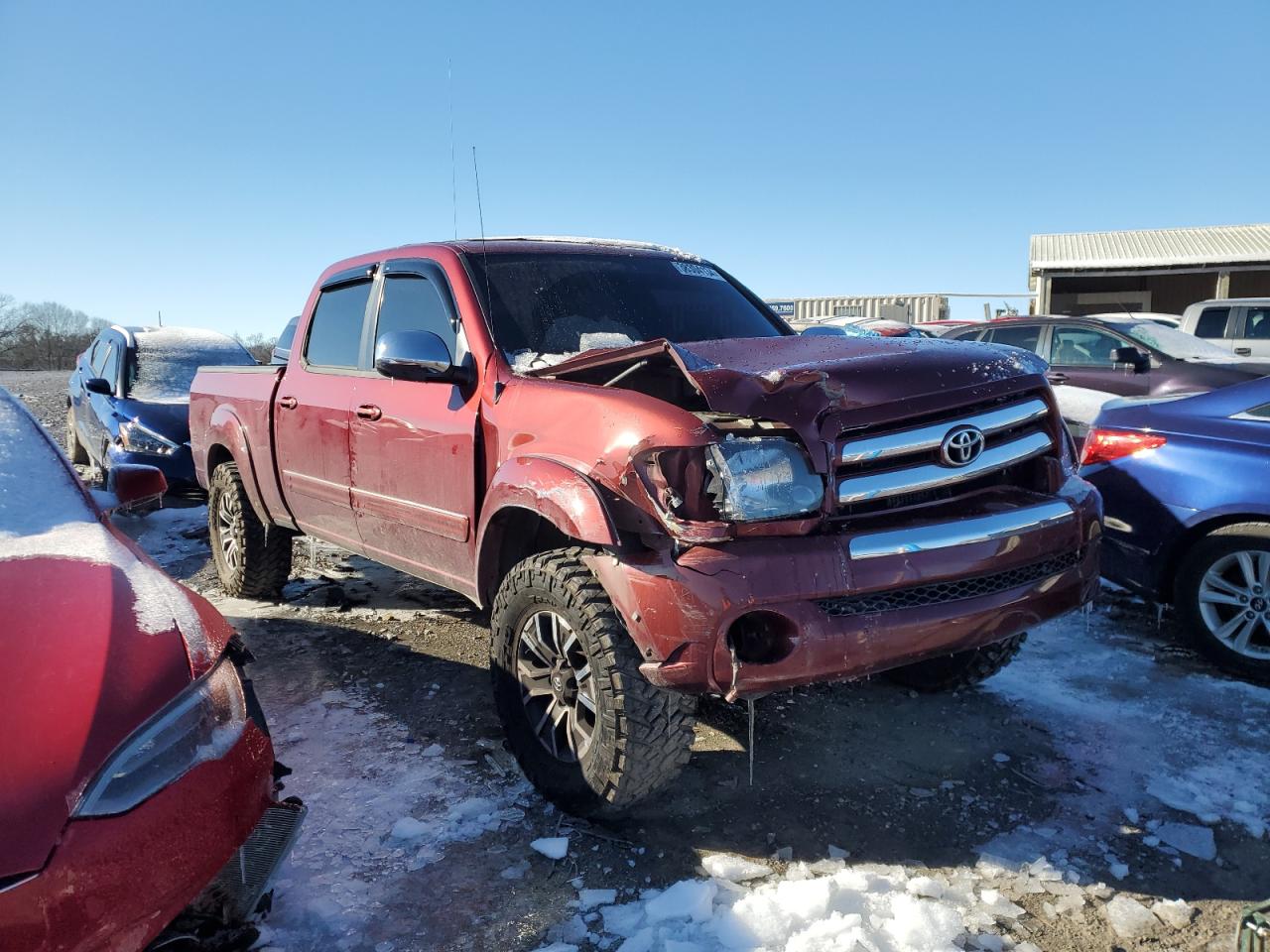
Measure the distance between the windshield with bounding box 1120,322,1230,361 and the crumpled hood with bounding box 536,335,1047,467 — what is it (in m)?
6.30

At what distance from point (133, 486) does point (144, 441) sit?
17.7 feet

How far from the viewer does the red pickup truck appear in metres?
2.20

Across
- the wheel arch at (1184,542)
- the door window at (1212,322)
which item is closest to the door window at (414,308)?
the wheel arch at (1184,542)

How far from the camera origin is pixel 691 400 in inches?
101

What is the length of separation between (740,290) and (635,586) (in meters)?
2.26

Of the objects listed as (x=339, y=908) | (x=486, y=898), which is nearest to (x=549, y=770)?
(x=486, y=898)

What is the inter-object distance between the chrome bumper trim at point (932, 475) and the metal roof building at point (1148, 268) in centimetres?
2144

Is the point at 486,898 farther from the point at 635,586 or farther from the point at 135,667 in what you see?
the point at 135,667

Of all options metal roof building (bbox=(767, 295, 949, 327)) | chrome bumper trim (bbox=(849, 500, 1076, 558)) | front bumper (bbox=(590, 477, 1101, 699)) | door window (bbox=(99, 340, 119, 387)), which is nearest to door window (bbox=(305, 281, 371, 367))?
front bumper (bbox=(590, 477, 1101, 699))

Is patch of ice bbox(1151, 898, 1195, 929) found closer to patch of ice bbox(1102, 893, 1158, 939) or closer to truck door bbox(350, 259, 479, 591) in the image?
patch of ice bbox(1102, 893, 1158, 939)

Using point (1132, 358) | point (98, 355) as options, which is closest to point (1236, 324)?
point (1132, 358)

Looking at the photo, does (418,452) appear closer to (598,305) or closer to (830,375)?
(598,305)

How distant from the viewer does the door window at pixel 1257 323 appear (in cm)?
1130

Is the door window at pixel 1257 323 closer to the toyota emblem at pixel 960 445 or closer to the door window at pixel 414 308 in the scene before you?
the toyota emblem at pixel 960 445
